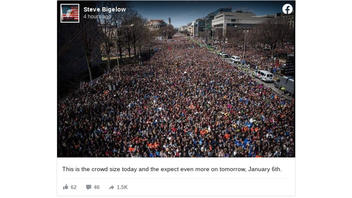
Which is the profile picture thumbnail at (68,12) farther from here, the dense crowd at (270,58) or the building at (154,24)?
the building at (154,24)

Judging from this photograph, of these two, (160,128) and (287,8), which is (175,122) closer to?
(160,128)

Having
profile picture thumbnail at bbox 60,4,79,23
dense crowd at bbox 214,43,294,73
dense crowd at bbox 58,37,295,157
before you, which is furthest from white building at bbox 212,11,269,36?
profile picture thumbnail at bbox 60,4,79,23

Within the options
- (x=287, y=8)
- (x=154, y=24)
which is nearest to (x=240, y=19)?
(x=287, y=8)

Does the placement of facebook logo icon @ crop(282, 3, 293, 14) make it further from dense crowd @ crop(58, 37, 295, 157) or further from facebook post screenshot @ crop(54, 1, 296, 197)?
dense crowd @ crop(58, 37, 295, 157)

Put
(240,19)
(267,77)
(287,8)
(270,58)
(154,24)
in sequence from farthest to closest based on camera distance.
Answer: (154,24), (240,19), (270,58), (267,77), (287,8)

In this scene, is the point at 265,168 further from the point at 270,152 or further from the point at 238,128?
the point at 238,128

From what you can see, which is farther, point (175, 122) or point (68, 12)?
point (175, 122)
